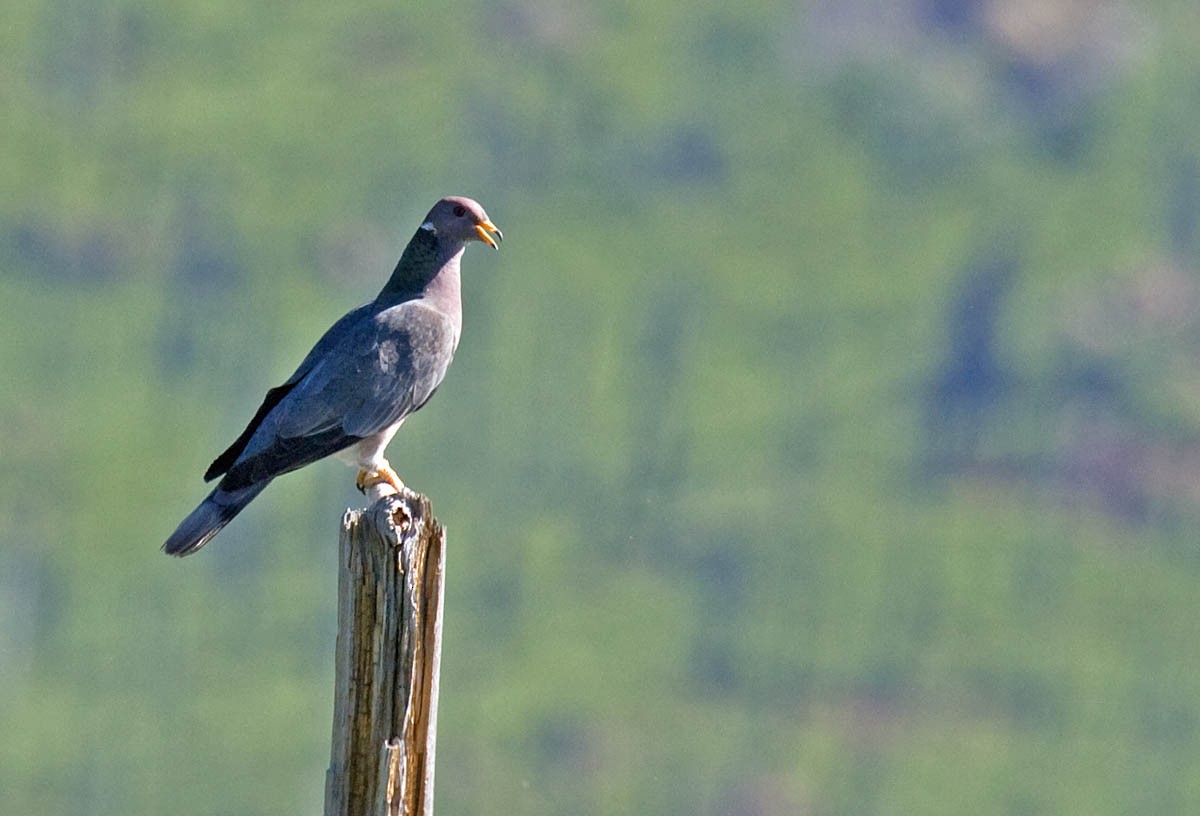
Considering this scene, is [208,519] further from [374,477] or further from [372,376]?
[374,477]

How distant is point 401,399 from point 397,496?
252 inches

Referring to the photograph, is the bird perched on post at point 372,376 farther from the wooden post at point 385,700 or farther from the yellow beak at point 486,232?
the wooden post at point 385,700

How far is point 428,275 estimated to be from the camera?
1719 cm

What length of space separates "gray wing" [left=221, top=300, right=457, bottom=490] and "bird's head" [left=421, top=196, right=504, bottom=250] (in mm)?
679

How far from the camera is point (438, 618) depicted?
31.3ft

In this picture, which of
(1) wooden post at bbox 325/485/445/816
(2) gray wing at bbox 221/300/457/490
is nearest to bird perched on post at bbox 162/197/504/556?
(2) gray wing at bbox 221/300/457/490

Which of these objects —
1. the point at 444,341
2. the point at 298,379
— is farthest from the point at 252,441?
the point at 444,341

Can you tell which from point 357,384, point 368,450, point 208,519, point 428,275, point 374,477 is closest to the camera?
point 208,519

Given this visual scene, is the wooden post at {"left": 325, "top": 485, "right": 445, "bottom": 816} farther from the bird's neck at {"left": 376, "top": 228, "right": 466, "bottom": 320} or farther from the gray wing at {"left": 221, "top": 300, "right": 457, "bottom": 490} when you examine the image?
the bird's neck at {"left": 376, "top": 228, "right": 466, "bottom": 320}

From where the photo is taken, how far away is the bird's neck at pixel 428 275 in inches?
674

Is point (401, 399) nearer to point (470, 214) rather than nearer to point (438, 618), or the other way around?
point (470, 214)

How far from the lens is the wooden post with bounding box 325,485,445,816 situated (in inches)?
365

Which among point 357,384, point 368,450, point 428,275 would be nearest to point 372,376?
point 357,384

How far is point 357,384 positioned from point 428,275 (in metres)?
1.46
